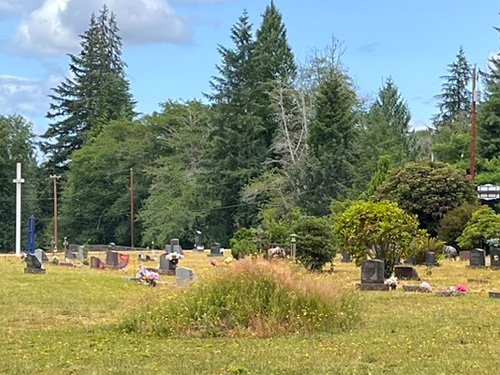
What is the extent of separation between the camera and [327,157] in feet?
181

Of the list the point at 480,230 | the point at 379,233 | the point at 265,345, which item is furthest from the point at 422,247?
the point at 265,345

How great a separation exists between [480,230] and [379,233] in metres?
11.3

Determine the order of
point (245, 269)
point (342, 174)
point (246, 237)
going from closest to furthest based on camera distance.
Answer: point (245, 269)
point (246, 237)
point (342, 174)

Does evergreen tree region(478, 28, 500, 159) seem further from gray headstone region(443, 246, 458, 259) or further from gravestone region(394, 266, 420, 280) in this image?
gravestone region(394, 266, 420, 280)

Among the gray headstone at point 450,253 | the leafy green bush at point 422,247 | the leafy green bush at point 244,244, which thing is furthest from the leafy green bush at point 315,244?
the gray headstone at point 450,253

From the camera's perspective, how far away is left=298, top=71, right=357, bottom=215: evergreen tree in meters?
55.5

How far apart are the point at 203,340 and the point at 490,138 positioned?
4420 cm

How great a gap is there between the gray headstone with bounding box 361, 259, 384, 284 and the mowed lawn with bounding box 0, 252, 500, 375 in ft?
10.7

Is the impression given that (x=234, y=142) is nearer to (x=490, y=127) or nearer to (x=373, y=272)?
(x=490, y=127)

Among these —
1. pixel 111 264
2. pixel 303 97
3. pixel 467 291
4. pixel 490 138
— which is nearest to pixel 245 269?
pixel 467 291

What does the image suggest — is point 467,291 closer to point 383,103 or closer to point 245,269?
point 245,269

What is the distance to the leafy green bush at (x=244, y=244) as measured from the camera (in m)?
30.6

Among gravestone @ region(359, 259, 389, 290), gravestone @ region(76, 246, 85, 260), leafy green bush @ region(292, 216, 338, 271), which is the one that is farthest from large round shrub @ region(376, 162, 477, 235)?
gravestone @ region(359, 259, 389, 290)

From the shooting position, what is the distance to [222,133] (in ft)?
198
